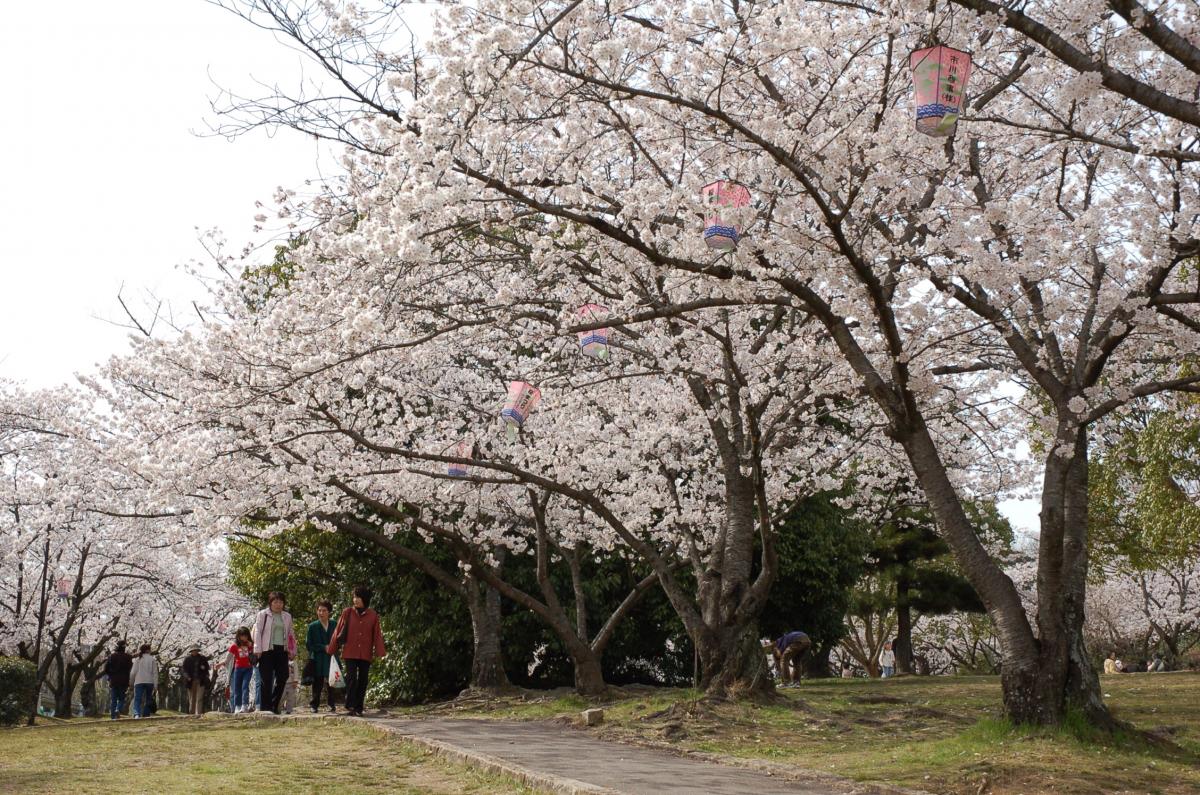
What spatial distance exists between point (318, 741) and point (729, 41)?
7.07 m

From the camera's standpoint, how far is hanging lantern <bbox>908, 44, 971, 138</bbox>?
5.88 meters

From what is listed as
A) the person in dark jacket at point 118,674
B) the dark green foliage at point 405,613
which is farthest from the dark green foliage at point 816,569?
the person in dark jacket at point 118,674

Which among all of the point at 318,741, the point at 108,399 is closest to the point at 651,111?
the point at 318,741

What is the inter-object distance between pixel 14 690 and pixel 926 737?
45.4 feet

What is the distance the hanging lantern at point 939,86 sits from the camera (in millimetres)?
5883

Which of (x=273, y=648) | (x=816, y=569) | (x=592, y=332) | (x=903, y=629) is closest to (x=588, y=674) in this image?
(x=273, y=648)

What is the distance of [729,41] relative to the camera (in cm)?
689

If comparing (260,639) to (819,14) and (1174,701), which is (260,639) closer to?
(819,14)

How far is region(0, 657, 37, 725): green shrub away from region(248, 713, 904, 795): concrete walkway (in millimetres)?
9061

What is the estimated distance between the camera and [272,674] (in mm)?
13641

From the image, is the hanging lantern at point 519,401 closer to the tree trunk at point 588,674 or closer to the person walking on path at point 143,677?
the tree trunk at point 588,674

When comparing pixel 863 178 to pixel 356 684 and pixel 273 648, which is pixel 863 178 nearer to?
pixel 356 684

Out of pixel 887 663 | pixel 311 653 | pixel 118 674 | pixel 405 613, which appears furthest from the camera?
pixel 887 663

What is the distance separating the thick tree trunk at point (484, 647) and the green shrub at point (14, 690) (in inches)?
278
